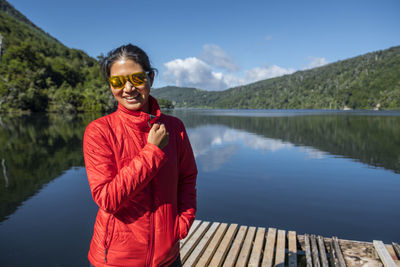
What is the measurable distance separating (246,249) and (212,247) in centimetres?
76

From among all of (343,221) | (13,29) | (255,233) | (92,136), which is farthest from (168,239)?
(13,29)

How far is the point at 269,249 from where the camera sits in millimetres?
5527

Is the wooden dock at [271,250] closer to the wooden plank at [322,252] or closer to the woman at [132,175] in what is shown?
the wooden plank at [322,252]

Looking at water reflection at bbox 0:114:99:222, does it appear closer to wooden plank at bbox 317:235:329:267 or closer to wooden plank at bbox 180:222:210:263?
wooden plank at bbox 180:222:210:263

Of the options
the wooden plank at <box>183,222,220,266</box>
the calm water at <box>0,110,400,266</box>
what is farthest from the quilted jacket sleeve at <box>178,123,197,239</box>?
the calm water at <box>0,110,400,266</box>

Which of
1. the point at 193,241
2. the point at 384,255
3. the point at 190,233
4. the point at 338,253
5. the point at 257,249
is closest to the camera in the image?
the point at 384,255

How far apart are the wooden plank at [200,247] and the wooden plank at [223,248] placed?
0.31m

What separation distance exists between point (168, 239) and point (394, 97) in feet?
666

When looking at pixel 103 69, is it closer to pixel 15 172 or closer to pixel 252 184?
pixel 252 184

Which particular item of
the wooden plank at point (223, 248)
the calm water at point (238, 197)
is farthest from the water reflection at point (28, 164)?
the wooden plank at point (223, 248)

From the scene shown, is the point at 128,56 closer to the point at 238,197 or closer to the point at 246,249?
the point at 246,249

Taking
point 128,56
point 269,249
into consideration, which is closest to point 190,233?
point 269,249

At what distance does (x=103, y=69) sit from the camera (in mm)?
2250

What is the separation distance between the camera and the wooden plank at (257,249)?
5019 millimetres
